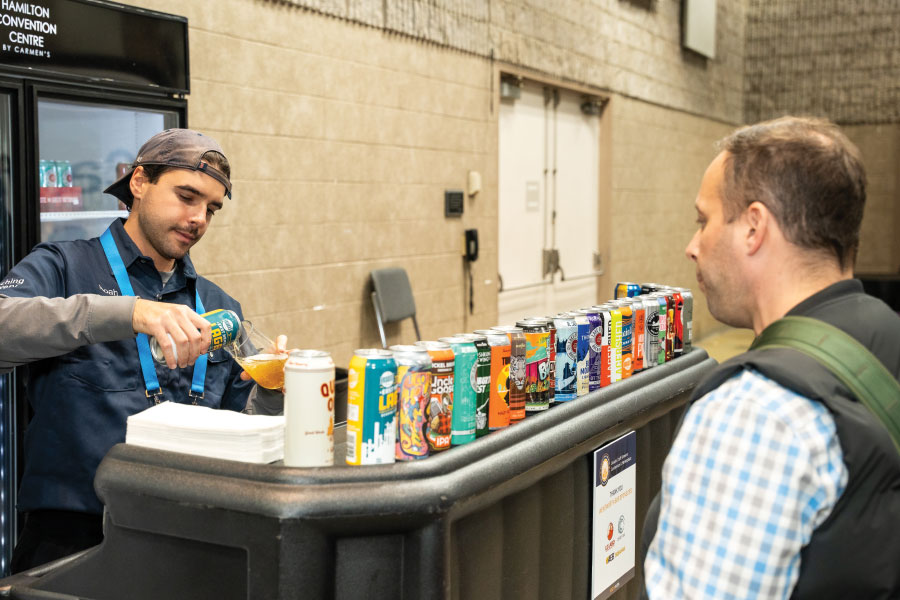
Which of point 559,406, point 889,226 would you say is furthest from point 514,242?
point 889,226

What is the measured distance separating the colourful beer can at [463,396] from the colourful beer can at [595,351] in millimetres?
582

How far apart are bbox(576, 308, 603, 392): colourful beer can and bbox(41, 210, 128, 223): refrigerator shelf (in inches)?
75.4

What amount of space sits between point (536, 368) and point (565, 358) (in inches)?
6.5

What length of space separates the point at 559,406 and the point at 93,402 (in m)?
1.16

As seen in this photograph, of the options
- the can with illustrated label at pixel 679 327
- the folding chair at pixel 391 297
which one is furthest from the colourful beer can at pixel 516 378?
the folding chair at pixel 391 297

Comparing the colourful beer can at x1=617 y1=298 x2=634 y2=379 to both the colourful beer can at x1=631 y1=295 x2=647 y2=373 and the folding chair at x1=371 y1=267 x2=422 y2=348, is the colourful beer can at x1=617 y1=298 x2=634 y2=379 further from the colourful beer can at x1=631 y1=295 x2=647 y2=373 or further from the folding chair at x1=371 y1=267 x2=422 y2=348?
the folding chair at x1=371 y1=267 x2=422 y2=348

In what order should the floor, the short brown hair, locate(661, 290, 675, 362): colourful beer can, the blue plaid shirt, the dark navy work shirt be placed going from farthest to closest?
the floor < locate(661, 290, 675, 362): colourful beer can < the dark navy work shirt < the short brown hair < the blue plaid shirt

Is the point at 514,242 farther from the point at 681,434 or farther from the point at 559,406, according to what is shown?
the point at 681,434

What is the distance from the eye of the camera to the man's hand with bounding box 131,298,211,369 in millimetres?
1890

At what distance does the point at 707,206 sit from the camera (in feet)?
4.83

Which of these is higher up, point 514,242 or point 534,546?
point 514,242

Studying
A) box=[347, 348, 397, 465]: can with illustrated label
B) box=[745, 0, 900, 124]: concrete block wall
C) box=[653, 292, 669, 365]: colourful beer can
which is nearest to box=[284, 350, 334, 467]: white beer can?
box=[347, 348, 397, 465]: can with illustrated label

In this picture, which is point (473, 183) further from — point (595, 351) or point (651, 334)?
point (595, 351)

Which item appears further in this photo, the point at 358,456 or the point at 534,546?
the point at 534,546
